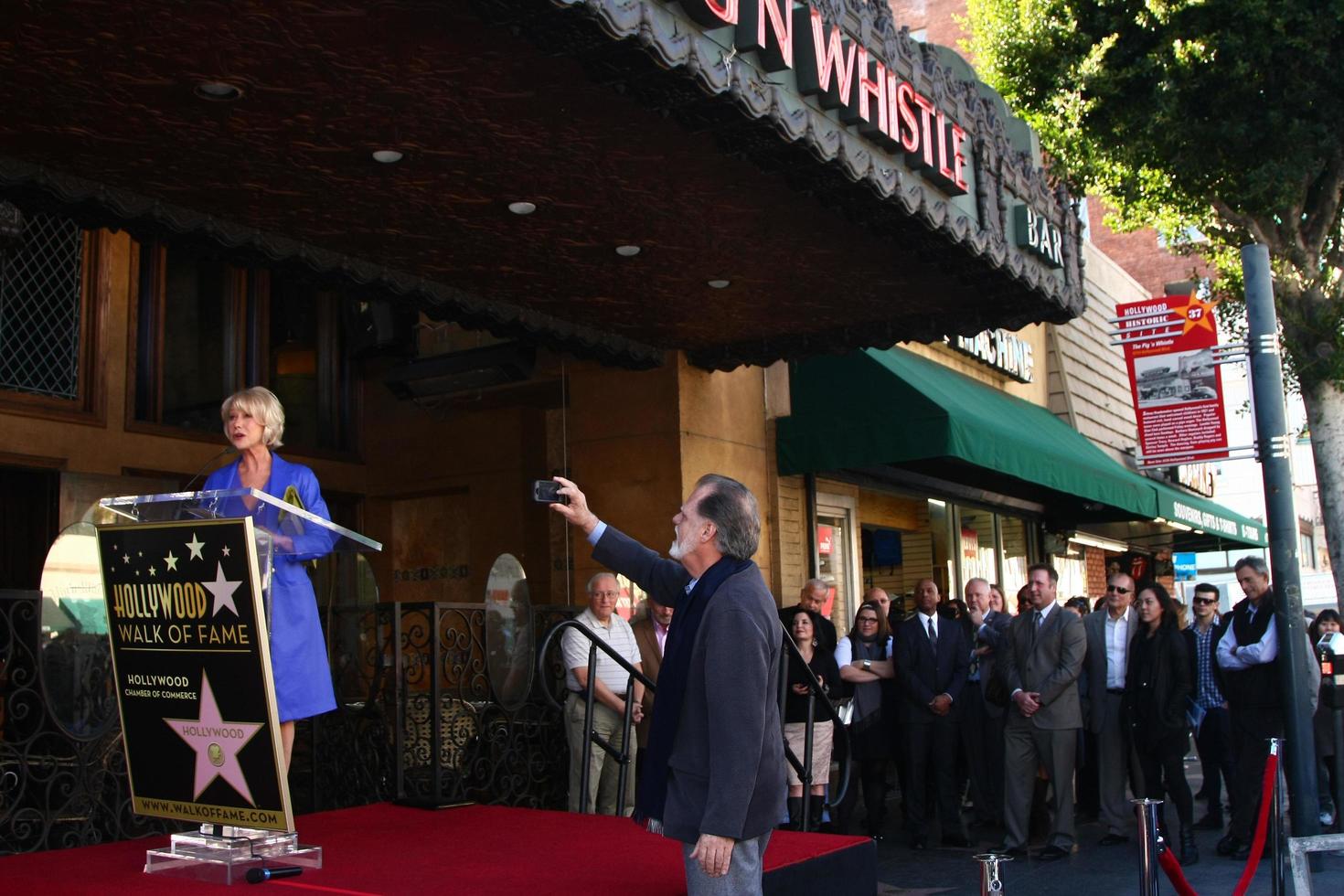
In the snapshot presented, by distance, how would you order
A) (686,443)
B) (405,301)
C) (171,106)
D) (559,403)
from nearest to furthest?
(171,106) < (405,301) < (686,443) < (559,403)

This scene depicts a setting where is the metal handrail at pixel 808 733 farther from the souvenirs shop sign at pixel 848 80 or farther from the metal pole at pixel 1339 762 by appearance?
the metal pole at pixel 1339 762

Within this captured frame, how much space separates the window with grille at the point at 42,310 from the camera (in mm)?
9938

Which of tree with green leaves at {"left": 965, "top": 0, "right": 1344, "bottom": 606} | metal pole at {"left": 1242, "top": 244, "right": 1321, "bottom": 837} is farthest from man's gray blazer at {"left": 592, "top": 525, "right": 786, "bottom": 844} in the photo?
tree with green leaves at {"left": 965, "top": 0, "right": 1344, "bottom": 606}

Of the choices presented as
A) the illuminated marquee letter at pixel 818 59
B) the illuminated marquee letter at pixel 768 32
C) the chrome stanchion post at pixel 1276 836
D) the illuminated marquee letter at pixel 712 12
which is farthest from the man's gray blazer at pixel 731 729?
the illuminated marquee letter at pixel 818 59

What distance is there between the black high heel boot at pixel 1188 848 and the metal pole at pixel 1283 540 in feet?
2.80

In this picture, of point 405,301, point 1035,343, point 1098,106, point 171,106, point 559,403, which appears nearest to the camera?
point 171,106

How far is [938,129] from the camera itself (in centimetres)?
920

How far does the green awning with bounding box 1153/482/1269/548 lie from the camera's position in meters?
19.1

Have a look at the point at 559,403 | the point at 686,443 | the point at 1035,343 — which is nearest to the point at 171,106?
the point at 686,443

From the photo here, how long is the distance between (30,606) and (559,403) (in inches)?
286

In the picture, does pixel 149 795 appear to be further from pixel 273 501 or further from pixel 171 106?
pixel 171 106

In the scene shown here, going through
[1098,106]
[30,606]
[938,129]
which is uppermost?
[1098,106]

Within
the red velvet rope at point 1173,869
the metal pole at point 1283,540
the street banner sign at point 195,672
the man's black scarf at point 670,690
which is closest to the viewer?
the man's black scarf at point 670,690

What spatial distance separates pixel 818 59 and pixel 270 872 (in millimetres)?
5219
